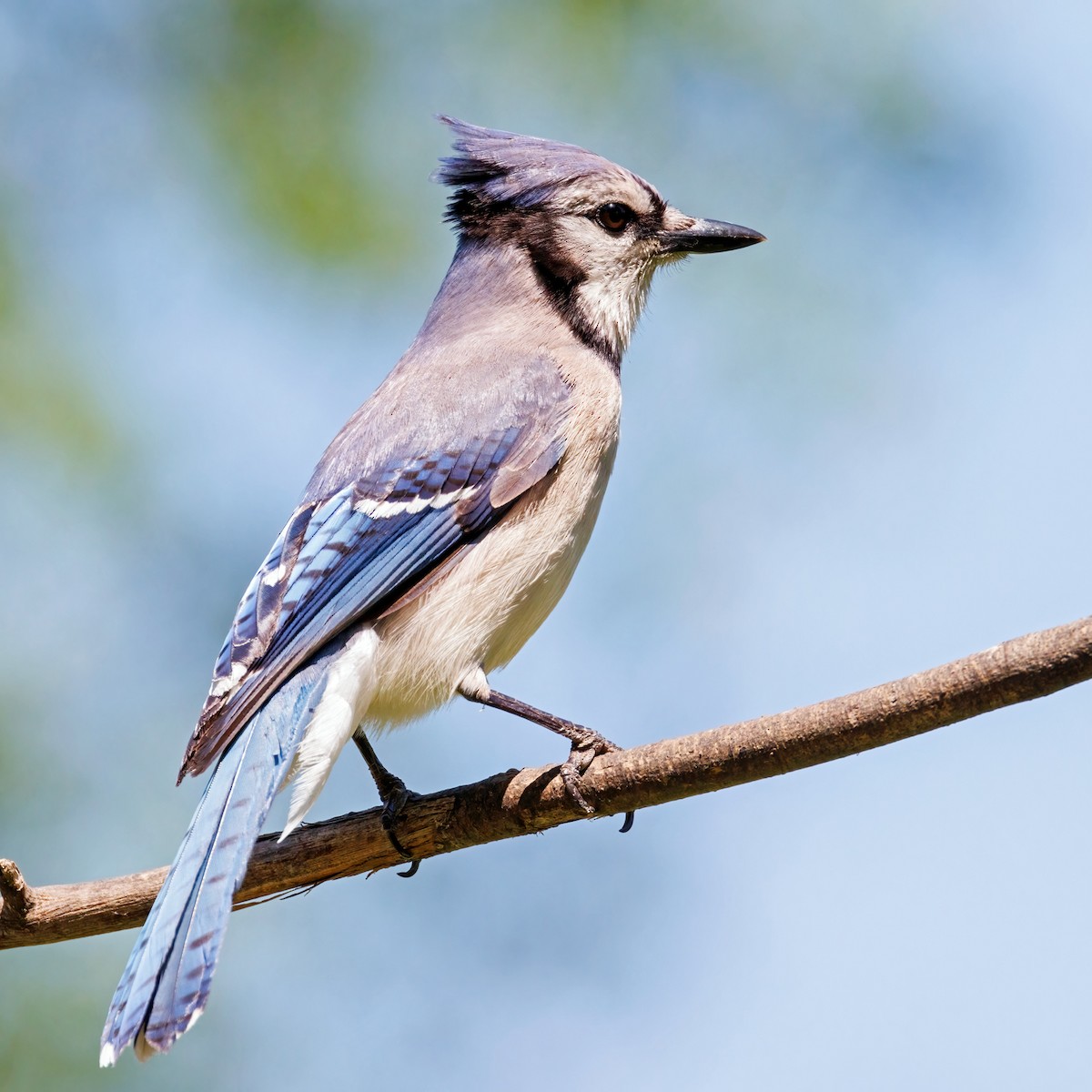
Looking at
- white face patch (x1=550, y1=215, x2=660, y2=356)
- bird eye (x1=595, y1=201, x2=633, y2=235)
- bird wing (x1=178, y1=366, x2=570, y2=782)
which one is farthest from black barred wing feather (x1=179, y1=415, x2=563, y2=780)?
bird eye (x1=595, y1=201, x2=633, y2=235)

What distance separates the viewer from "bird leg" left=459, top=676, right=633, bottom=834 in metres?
2.43

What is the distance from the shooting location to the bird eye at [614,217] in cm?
347

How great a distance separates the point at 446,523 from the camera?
291 cm

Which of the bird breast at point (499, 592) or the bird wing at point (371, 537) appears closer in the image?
the bird wing at point (371, 537)

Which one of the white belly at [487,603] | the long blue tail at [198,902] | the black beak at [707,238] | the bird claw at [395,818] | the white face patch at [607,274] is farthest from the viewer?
the black beak at [707,238]

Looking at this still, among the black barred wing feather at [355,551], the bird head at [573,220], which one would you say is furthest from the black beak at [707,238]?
the black barred wing feather at [355,551]

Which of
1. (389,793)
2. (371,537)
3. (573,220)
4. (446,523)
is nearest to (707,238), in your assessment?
(573,220)

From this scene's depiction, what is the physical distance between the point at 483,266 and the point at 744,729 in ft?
5.50

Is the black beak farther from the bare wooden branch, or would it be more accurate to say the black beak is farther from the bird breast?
the bare wooden branch

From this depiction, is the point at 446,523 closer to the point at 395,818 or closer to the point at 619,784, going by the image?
the point at 395,818

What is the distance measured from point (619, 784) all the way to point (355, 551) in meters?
0.77

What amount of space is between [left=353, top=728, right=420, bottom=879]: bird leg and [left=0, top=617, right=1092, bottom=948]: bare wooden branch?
2cm

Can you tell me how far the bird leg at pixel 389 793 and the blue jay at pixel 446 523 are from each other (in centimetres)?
1

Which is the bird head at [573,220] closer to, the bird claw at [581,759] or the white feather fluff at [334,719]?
the white feather fluff at [334,719]
